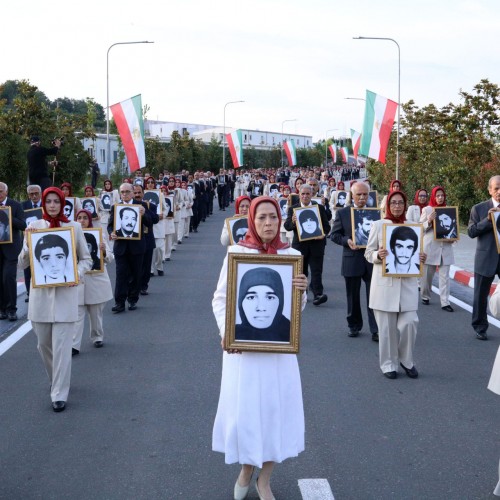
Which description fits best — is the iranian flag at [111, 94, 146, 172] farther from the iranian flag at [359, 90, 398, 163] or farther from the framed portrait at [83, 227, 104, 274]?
the framed portrait at [83, 227, 104, 274]

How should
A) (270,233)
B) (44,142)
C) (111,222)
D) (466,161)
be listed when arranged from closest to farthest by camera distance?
(270,233)
(111,222)
(466,161)
(44,142)

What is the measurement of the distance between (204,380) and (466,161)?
2293 centimetres

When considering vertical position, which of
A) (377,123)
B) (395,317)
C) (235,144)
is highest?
(377,123)

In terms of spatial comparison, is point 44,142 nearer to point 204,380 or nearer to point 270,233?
point 204,380

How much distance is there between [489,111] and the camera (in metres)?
32.1

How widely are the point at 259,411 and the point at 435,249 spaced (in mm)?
8341

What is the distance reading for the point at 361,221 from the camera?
33.5ft

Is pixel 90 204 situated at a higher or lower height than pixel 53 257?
lower

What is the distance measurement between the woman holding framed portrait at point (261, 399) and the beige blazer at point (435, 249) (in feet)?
26.4

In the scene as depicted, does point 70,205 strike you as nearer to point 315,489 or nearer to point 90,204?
point 90,204

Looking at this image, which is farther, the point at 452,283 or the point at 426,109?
the point at 426,109

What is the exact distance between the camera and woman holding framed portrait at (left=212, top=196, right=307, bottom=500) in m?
4.86

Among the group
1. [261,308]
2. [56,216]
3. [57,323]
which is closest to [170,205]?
[56,216]

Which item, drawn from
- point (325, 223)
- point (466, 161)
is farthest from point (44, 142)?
point (325, 223)
